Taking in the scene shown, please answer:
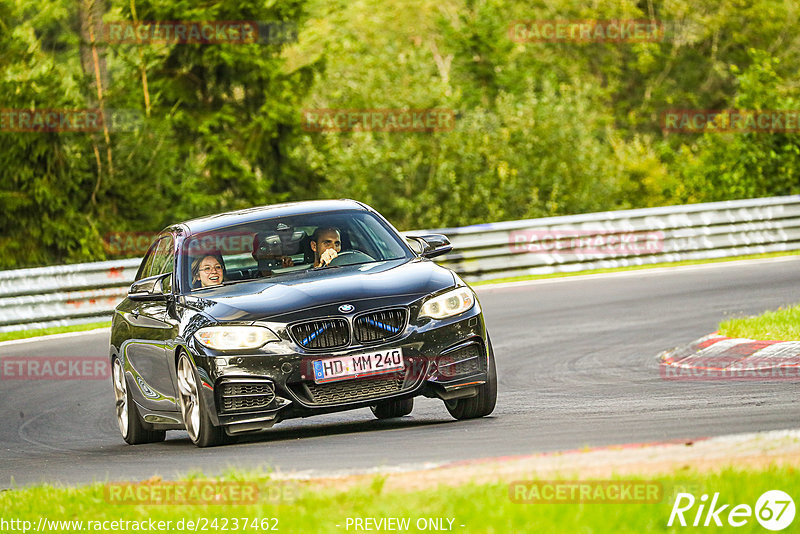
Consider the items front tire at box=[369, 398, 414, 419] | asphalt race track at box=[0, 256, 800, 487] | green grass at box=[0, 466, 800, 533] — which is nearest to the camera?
green grass at box=[0, 466, 800, 533]

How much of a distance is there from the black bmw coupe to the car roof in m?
0.02

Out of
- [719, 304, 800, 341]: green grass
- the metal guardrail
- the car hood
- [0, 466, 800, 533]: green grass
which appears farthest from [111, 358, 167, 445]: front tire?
the metal guardrail

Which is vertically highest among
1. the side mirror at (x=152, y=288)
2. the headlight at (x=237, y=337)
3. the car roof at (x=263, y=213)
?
the car roof at (x=263, y=213)

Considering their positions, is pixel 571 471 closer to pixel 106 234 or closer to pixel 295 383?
pixel 295 383

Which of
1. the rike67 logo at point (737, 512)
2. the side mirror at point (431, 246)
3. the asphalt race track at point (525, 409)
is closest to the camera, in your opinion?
the rike67 logo at point (737, 512)

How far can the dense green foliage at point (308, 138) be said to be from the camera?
2547cm

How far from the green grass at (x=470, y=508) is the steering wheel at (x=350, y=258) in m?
3.20

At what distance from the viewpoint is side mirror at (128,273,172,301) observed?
30.5 feet

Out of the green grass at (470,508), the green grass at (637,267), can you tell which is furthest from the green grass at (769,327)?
the green grass at (637,267)

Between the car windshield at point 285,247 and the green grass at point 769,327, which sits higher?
the car windshield at point 285,247

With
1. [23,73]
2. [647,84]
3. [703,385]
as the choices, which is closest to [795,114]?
[23,73]

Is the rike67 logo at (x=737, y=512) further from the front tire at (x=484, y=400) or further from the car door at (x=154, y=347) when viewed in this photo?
the car door at (x=154, y=347)

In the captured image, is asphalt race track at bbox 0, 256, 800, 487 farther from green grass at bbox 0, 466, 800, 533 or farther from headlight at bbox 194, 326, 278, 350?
green grass at bbox 0, 466, 800, 533

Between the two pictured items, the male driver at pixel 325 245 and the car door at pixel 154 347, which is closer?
the car door at pixel 154 347
